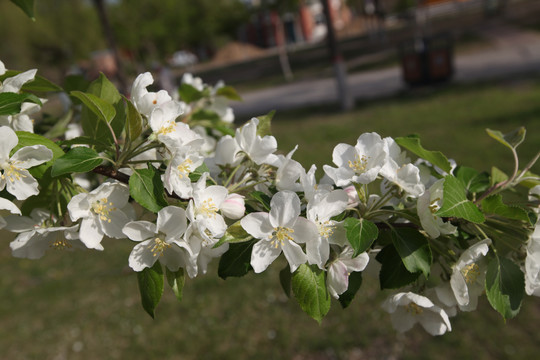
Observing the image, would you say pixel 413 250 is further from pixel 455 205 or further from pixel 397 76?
pixel 397 76

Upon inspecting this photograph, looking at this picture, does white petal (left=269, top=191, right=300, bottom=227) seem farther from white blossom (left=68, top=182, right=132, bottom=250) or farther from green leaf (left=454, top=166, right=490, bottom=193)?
green leaf (left=454, top=166, right=490, bottom=193)

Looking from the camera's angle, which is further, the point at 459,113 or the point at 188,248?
the point at 459,113

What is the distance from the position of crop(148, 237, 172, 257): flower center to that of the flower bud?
0.42ft

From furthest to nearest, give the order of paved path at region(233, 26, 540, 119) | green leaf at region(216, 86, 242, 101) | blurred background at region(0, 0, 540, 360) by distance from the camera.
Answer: paved path at region(233, 26, 540, 119) → blurred background at region(0, 0, 540, 360) → green leaf at region(216, 86, 242, 101)

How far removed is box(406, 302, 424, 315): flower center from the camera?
117 cm

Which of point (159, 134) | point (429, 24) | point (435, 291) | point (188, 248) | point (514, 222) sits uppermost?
point (159, 134)

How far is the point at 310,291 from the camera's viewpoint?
93 centimetres

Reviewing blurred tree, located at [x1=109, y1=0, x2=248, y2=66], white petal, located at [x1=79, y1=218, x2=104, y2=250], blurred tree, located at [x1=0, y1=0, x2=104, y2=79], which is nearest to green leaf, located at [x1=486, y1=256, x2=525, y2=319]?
white petal, located at [x1=79, y1=218, x2=104, y2=250]

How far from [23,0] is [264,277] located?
13.9 feet

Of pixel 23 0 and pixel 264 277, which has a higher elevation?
pixel 23 0

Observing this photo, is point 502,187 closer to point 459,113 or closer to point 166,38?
point 459,113

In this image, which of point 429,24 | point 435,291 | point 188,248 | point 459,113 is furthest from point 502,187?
point 429,24

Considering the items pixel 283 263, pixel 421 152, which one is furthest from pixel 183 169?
pixel 283 263

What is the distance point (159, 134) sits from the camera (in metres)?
0.94
